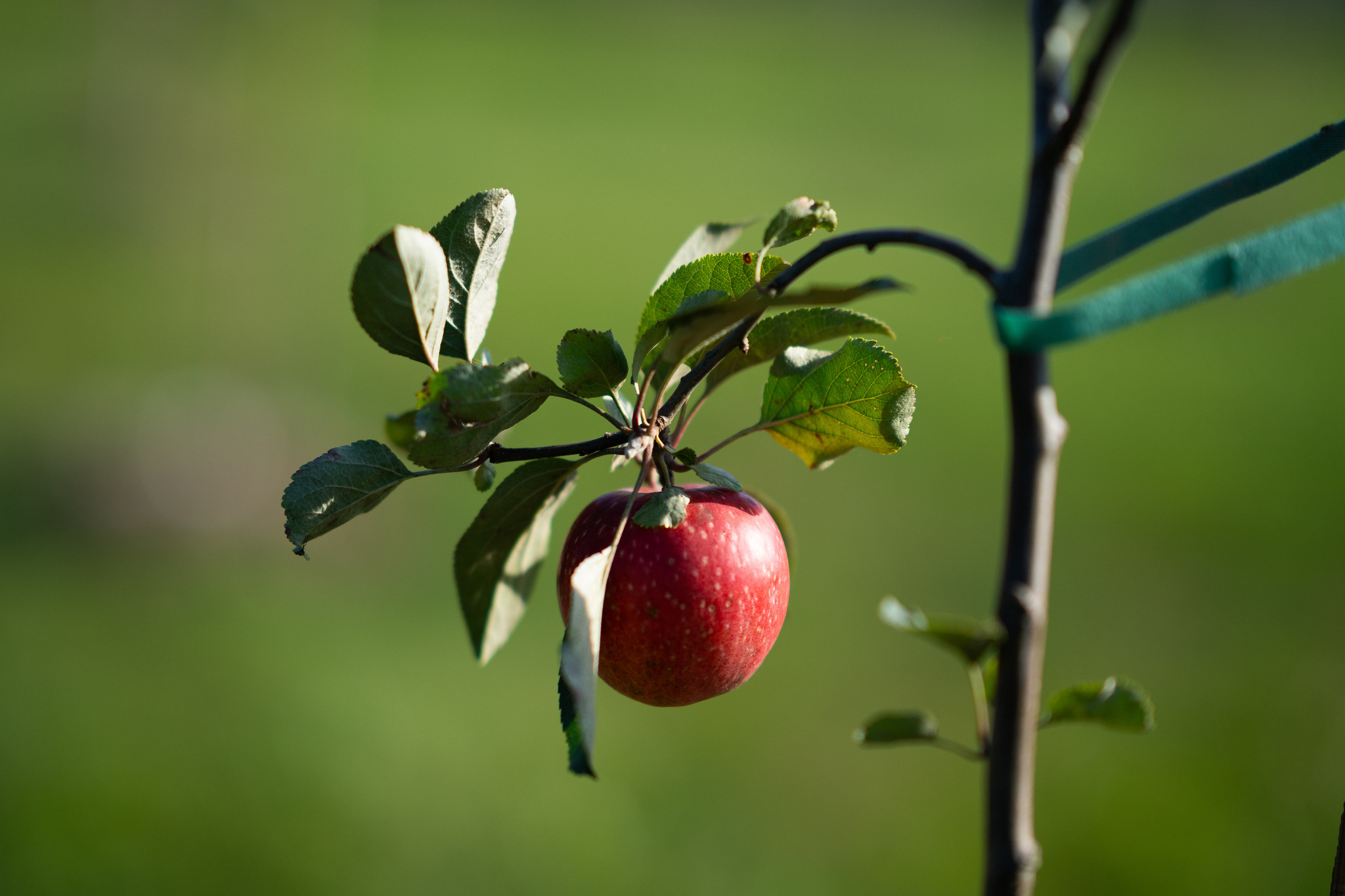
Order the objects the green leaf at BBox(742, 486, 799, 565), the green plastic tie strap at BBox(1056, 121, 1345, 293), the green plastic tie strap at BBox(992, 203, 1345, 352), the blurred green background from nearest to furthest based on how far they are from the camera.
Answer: the green plastic tie strap at BBox(992, 203, 1345, 352) < the green plastic tie strap at BBox(1056, 121, 1345, 293) < the green leaf at BBox(742, 486, 799, 565) < the blurred green background

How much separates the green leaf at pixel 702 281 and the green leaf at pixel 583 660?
0.41 ft

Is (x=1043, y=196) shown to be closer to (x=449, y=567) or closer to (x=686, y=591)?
(x=686, y=591)

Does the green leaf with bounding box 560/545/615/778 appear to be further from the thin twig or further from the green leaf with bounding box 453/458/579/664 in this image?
the thin twig

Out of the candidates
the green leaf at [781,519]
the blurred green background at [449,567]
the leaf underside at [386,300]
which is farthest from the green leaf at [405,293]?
the blurred green background at [449,567]

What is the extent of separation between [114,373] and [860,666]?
328 cm

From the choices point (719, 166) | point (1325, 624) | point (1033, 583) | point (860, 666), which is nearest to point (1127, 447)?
point (1325, 624)

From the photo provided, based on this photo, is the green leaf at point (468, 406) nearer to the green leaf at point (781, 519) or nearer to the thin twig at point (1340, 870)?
the green leaf at point (781, 519)

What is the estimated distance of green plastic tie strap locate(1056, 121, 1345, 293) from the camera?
44cm

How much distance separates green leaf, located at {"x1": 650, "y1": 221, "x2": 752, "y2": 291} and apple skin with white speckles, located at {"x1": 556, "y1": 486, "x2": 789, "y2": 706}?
0.14 metres

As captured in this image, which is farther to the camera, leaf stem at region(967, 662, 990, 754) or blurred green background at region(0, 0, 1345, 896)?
blurred green background at region(0, 0, 1345, 896)

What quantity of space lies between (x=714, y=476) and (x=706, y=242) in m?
0.16

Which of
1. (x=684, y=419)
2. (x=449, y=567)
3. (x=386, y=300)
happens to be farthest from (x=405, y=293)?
(x=449, y=567)

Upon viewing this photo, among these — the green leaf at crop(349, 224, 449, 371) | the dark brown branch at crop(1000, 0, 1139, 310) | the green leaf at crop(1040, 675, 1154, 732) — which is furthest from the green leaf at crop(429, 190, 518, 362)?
the green leaf at crop(1040, 675, 1154, 732)

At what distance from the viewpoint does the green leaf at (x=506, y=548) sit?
0.57m
